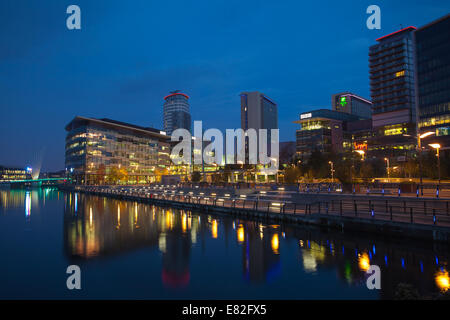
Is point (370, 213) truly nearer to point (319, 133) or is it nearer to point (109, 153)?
point (319, 133)

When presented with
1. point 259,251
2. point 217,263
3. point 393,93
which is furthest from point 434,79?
point 217,263

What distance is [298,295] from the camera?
12.0m

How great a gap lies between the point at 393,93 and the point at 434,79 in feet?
89.5

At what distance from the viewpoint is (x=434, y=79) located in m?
105

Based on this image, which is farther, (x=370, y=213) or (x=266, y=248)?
(x=370, y=213)

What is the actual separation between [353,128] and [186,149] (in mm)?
92785

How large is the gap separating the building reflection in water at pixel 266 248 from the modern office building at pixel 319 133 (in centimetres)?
11439

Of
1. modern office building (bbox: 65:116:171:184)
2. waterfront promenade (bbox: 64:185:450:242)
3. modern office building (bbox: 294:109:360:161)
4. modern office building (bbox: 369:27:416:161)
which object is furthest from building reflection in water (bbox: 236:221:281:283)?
modern office building (bbox: 294:109:360:161)

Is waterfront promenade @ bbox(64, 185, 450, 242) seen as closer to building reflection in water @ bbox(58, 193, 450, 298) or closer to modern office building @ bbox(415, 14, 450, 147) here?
building reflection in water @ bbox(58, 193, 450, 298)

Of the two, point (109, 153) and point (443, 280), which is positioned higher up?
point (109, 153)

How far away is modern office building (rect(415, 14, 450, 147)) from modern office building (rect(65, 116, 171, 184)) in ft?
390

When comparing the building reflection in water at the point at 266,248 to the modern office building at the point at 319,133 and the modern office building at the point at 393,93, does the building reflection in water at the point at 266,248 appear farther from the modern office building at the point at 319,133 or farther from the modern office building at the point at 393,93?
the modern office building at the point at 393,93

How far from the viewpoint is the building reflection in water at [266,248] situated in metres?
13.4
